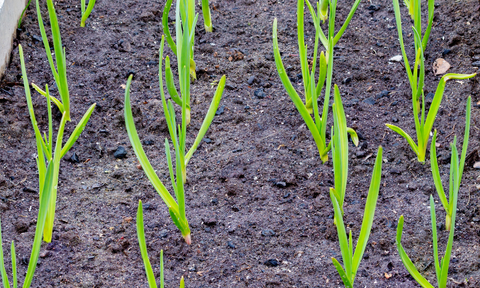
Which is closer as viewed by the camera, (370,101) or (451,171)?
(451,171)

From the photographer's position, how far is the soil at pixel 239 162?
4.33 feet

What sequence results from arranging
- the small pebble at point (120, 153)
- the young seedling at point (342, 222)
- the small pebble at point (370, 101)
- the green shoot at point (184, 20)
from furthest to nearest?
the small pebble at point (370, 101) < the small pebble at point (120, 153) < the green shoot at point (184, 20) < the young seedling at point (342, 222)

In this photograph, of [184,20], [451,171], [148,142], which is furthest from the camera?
[148,142]

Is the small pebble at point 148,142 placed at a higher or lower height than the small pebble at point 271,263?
higher

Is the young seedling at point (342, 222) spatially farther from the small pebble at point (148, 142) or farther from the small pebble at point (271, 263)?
the small pebble at point (148, 142)

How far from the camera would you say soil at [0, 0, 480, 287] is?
4.33 feet

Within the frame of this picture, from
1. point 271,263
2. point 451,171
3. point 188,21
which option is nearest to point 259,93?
point 188,21

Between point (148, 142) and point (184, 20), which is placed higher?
point (184, 20)

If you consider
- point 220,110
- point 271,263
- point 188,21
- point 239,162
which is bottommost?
point 271,263

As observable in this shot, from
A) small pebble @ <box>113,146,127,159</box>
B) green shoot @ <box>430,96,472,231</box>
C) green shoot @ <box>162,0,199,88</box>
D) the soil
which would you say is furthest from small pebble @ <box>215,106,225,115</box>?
green shoot @ <box>430,96,472,231</box>

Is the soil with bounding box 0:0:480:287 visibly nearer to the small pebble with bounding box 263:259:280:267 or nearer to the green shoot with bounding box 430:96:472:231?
the small pebble with bounding box 263:259:280:267

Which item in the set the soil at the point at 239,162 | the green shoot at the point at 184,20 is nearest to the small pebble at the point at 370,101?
the soil at the point at 239,162

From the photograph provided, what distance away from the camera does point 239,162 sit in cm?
166

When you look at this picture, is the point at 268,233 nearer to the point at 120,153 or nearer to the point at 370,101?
the point at 120,153
